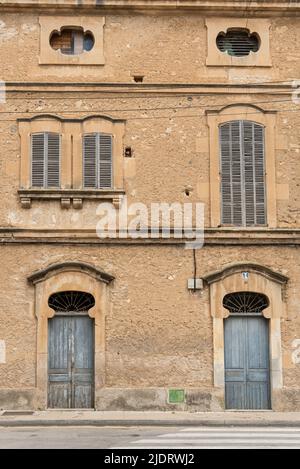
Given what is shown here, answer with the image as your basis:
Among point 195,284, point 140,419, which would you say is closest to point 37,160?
point 195,284

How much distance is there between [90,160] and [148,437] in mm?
6998

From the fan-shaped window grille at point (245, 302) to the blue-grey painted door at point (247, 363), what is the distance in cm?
16

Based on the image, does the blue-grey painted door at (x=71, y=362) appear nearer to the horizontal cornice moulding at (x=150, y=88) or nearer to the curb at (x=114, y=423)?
the curb at (x=114, y=423)

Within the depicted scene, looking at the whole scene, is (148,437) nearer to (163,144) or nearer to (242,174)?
(242,174)

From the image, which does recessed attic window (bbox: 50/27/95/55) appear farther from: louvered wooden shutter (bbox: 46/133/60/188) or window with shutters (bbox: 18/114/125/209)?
louvered wooden shutter (bbox: 46/133/60/188)

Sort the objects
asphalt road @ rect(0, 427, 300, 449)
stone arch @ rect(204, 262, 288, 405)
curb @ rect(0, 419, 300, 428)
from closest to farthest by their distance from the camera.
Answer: asphalt road @ rect(0, 427, 300, 449), curb @ rect(0, 419, 300, 428), stone arch @ rect(204, 262, 288, 405)

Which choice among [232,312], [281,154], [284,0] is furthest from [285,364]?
[284,0]

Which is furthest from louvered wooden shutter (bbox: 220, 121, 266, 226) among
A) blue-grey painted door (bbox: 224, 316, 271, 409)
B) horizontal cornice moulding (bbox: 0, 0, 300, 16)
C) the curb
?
the curb

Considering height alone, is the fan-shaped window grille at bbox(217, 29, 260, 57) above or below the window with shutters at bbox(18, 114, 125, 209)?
above

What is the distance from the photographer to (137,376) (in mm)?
17562

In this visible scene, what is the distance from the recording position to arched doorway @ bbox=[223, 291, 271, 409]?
17.8 meters

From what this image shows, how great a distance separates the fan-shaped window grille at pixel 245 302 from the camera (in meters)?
18.0

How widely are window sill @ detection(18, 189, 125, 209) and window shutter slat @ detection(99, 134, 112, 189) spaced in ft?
0.84

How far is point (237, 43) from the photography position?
19.0 m
